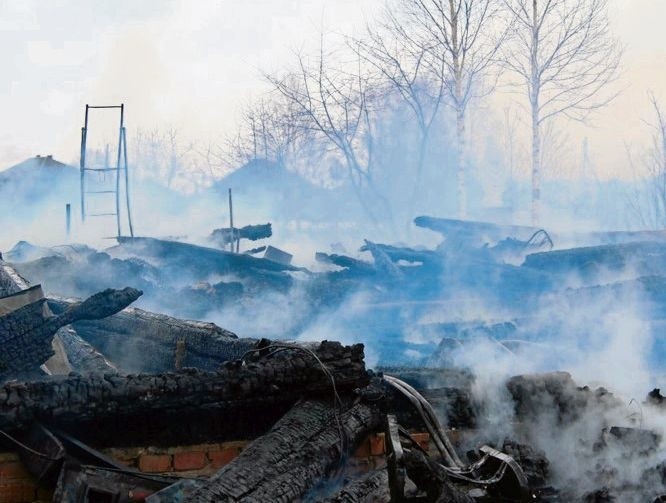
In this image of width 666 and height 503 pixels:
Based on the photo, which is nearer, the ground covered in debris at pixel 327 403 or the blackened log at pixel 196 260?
the ground covered in debris at pixel 327 403

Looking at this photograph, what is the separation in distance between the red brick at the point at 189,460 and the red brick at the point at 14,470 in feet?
2.95

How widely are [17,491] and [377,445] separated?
7.80 feet

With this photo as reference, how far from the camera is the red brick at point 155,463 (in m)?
4.97

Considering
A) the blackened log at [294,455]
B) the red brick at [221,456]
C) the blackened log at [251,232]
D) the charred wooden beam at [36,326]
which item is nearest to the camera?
the blackened log at [294,455]

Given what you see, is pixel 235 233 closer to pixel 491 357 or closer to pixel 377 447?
pixel 491 357

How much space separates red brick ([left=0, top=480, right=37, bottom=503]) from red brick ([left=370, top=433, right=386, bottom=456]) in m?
2.23

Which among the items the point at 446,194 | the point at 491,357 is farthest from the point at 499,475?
the point at 446,194

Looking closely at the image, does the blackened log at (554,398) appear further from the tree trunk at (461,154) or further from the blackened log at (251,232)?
the tree trunk at (461,154)

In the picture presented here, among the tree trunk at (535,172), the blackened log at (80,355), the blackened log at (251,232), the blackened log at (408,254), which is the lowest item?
the blackened log at (80,355)

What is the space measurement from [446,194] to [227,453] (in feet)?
72.6

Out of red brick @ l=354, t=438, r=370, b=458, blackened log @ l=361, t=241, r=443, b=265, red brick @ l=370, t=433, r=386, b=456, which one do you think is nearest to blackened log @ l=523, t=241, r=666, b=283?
blackened log @ l=361, t=241, r=443, b=265

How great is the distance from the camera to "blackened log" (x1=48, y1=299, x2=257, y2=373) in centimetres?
736

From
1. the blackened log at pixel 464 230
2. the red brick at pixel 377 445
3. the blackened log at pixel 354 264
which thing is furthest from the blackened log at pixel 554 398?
the blackened log at pixel 464 230

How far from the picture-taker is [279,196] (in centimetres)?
A: 2853
